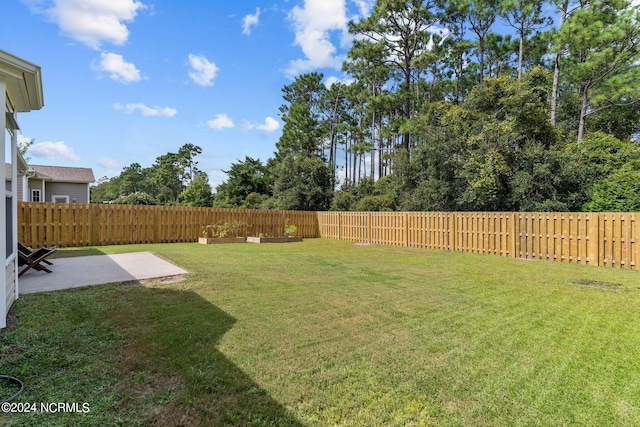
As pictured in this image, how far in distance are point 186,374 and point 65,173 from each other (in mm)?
22683

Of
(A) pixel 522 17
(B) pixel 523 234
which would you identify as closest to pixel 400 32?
(A) pixel 522 17

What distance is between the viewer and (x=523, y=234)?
9.65m

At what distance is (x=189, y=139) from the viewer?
39.8 m

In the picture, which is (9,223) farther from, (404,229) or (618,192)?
(618,192)

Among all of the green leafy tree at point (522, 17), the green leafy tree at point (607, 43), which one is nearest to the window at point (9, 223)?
the green leafy tree at point (607, 43)

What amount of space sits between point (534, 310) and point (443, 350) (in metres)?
2.06

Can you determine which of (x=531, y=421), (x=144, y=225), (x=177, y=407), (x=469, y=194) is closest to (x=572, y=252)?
(x=469, y=194)

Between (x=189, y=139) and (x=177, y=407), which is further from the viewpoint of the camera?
(x=189, y=139)

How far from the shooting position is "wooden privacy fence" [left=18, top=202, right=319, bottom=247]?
10.8 m

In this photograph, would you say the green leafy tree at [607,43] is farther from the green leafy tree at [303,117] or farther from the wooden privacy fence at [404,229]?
the green leafy tree at [303,117]

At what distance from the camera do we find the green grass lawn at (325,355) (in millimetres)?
2006

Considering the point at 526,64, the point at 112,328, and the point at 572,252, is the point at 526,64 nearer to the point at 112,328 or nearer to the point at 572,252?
the point at 572,252

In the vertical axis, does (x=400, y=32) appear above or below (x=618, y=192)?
above

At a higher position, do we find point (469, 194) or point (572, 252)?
point (469, 194)
